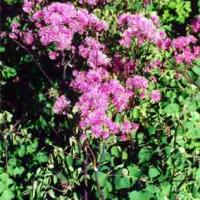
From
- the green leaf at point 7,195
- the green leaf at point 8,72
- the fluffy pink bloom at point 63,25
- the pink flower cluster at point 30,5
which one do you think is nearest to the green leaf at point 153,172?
the fluffy pink bloom at point 63,25

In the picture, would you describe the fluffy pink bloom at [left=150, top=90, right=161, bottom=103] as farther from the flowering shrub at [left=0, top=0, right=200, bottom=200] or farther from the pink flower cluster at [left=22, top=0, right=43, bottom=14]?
the pink flower cluster at [left=22, top=0, right=43, bottom=14]

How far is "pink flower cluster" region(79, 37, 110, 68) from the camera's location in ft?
8.43

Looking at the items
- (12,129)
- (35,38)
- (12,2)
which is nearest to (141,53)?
(35,38)

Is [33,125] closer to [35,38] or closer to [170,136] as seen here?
[35,38]

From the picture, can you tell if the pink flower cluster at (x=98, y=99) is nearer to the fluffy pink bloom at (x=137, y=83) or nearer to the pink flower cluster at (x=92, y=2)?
the fluffy pink bloom at (x=137, y=83)

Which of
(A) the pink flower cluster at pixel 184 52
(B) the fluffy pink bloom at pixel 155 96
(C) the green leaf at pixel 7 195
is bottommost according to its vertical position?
(C) the green leaf at pixel 7 195

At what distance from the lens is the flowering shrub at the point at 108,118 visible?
2.56 meters

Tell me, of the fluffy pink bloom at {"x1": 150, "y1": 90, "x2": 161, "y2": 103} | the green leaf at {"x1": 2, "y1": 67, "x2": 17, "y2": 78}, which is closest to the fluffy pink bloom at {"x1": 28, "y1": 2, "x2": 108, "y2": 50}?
the fluffy pink bloom at {"x1": 150, "y1": 90, "x2": 161, "y2": 103}

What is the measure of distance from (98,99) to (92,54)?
33cm

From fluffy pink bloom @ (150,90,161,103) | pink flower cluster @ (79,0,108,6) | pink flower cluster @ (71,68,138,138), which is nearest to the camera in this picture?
pink flower cluster @ (71,68,138,138)

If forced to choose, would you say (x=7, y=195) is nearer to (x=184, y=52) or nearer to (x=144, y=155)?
(x=144, y=155)

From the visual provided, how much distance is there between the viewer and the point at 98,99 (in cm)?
233

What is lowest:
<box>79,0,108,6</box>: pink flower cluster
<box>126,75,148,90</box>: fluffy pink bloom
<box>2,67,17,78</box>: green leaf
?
<box>126,75,148,90</box>: fluffy pink bloom

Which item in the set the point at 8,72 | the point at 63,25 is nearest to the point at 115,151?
the point at 63,25
